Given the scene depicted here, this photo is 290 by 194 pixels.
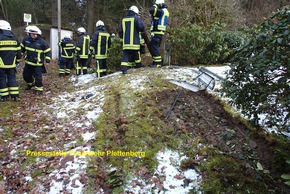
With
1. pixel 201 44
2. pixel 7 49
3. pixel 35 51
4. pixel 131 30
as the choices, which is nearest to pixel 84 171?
pixel 7 49

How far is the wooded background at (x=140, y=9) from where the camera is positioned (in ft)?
38.4

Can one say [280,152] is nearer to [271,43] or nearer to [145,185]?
[271,43]

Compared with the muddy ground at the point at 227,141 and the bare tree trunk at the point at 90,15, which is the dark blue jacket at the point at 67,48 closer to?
the muddy ground at the point at 227,141

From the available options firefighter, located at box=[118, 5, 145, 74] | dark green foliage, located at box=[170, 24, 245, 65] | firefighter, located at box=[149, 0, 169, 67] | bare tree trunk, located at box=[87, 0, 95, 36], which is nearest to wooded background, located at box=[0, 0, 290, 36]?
bare tree trunk, located at box=[87, 0, 95, 36]

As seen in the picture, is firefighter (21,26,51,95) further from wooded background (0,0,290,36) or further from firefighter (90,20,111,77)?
wooded background (0,0,290,36)

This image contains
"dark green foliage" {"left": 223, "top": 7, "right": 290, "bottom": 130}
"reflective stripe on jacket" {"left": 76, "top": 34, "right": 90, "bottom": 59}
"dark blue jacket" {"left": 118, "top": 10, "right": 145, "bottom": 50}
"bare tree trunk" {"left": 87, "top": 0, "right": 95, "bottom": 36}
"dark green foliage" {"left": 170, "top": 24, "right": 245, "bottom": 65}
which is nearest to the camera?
"dark green foliage" {"left": 223, "top": 7, "right": 290, "bottom": 130}

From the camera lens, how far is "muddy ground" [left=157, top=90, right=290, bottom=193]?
3.33m

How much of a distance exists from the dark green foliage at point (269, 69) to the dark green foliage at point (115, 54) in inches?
277

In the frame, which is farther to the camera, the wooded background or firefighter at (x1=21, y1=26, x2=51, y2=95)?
the wooded background

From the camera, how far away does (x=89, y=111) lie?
5.76m

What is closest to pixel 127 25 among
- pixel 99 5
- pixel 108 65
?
pixel 108 65

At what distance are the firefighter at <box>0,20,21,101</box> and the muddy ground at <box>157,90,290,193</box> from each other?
4.34 meters

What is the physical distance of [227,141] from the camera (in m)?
4.05

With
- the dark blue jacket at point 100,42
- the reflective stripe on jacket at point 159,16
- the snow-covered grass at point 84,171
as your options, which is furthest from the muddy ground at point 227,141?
the dark blue jacket at point 100,42
